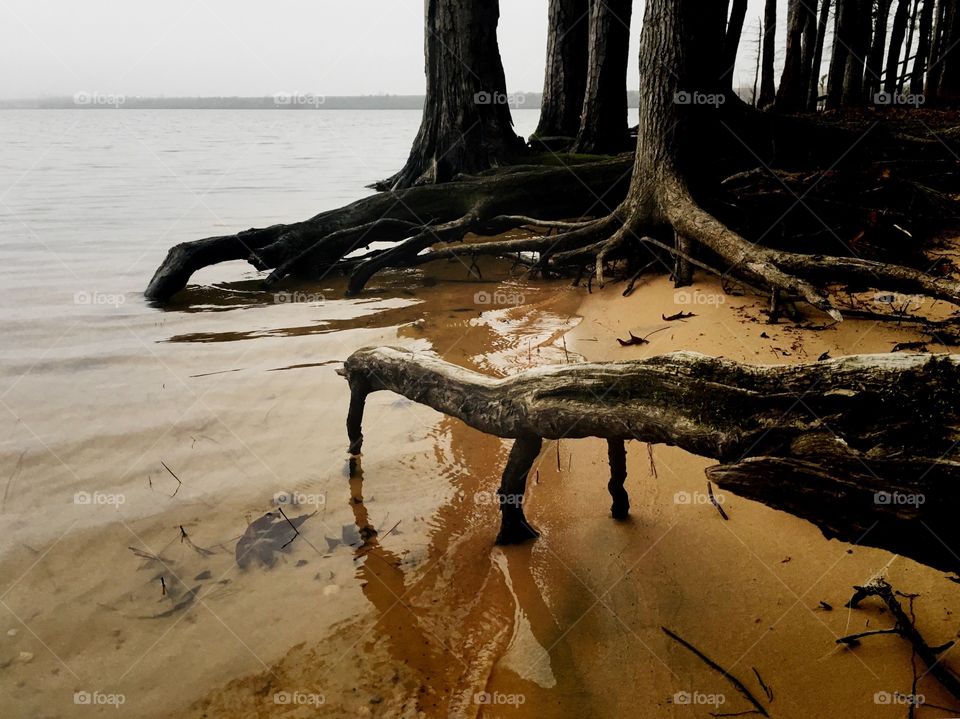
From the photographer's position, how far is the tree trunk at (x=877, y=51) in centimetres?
2218

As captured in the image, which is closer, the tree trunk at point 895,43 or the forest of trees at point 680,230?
the forest of trees at point 680,230

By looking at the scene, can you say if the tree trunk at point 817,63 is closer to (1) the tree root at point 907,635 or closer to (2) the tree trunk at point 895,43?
(2) the tree trunk at point 895,43

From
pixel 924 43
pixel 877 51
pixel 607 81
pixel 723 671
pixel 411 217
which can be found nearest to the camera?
pixel 723 671

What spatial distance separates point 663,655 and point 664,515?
0.89m

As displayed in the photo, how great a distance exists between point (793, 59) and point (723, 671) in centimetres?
1879

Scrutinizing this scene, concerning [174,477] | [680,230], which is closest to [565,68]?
[680,230]

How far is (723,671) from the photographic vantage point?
2363 millimetres

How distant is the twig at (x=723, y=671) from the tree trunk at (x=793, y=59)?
17532 millimetres

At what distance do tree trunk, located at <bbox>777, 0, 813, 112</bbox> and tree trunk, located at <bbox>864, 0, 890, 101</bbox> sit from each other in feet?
19.8

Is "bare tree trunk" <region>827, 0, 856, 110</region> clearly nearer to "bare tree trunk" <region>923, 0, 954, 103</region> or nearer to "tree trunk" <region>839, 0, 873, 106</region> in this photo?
"tree trunk" <region>839, 0, 873, 106</region>

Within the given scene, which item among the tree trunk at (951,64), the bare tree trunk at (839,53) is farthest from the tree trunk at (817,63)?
the tree trunk at (951,64)

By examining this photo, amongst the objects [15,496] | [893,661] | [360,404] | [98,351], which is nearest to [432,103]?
[98,351]

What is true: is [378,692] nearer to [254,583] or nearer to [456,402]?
[254,583]

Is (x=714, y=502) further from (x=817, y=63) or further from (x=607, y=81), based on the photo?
(x=817, y=63)
